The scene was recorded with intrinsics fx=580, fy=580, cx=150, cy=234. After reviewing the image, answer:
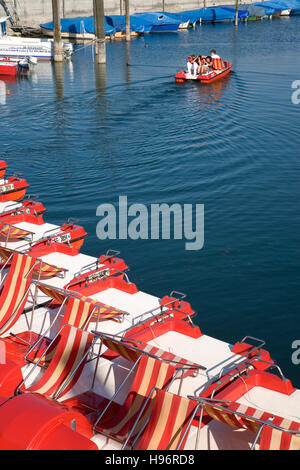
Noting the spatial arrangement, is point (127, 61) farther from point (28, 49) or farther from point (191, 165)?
point (191, 165)

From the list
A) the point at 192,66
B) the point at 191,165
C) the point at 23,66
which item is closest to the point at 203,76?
the point at 192,66

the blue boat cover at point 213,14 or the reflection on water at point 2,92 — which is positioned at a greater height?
the blue boat cover at point 213,14

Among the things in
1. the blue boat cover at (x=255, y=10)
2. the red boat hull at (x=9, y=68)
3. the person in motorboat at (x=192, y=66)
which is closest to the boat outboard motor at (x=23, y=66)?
the red boat hull at (x=9, y=68)

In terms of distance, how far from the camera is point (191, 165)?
21.8m

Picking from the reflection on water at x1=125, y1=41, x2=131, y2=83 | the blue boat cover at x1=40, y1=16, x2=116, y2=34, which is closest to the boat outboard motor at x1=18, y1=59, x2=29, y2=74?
the reflection on water at x1=125, y1=41, x2=131, y2=83

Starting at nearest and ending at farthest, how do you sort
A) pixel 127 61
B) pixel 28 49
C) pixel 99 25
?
1. pixel 99 25
2. pixel 127 61
3. pixel 28 49

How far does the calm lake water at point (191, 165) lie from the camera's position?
1366cm

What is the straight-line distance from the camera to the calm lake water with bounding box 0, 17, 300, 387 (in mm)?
13659

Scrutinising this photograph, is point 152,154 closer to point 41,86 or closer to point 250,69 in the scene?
point 41,86

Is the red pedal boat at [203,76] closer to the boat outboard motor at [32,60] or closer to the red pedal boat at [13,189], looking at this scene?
the boat outboard motor at [32,60]

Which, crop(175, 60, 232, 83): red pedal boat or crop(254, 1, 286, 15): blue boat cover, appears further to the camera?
crop(254, 1, 286, 15): blue boat cover

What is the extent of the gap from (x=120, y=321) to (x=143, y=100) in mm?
22652

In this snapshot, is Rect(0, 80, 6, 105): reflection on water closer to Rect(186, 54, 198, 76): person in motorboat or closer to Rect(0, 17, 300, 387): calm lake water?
Rect(0, 17, 300, 387): calm lake water

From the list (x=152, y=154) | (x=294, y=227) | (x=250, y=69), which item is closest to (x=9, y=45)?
(x=250, y=69)
